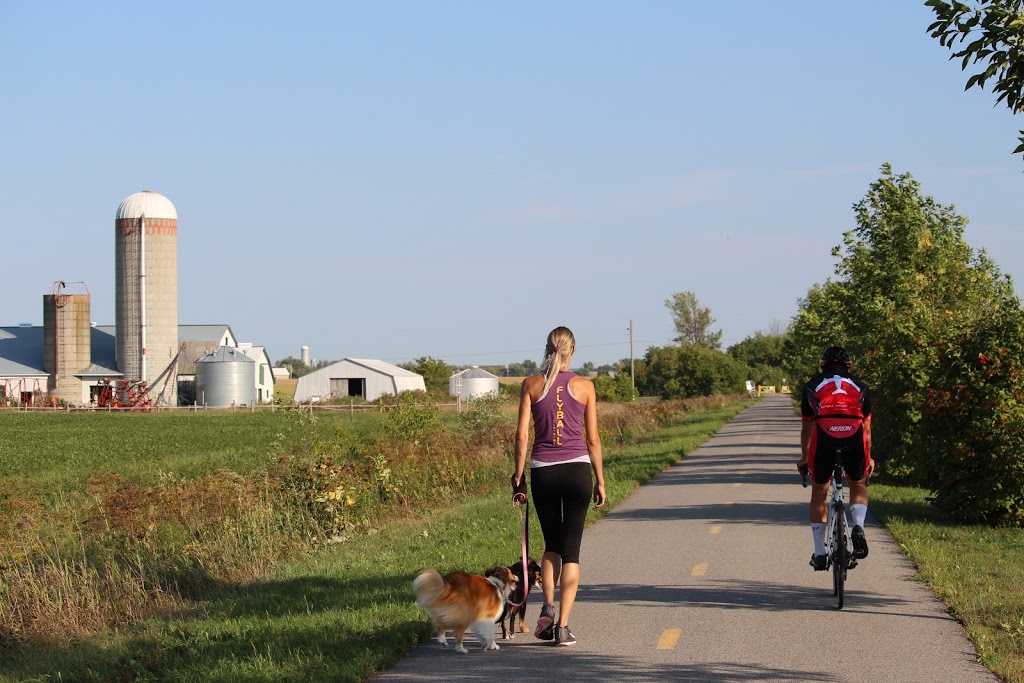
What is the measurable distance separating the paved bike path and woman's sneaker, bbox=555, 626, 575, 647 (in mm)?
76

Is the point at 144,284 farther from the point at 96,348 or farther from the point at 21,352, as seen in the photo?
the point at 21,352

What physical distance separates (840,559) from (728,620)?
1.01 meters

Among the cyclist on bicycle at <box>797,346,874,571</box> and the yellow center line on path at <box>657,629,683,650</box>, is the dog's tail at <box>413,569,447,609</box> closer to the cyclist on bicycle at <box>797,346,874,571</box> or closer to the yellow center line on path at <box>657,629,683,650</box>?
the yellow center line on path at <box>657,629,683,650</box>

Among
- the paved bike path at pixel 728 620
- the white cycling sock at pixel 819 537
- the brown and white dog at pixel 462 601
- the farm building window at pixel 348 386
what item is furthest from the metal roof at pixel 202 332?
the brown and white dog at pixel 462 601

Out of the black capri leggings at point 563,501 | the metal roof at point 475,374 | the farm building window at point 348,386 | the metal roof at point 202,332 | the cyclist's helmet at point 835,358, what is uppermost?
the metal roof at point 202,332

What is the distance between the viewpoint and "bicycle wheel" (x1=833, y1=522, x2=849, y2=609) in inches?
344

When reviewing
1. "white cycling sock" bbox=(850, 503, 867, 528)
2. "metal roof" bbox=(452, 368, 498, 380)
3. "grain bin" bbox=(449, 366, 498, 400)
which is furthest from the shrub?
"metal roof" bbox=(452, 368, 498, 380)

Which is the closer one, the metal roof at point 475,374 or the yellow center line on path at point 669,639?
the yellow center line on path at point 669,639

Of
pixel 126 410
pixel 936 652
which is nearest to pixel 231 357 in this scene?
pixel 126 410

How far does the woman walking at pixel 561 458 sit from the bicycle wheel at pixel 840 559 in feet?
7.06

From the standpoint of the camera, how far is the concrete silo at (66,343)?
286 feet

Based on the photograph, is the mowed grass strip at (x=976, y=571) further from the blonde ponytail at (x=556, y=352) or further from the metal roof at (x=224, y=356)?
the metal roof at (x=224, y=356)

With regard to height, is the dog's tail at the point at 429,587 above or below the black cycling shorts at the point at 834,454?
below

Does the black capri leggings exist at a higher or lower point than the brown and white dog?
higher
